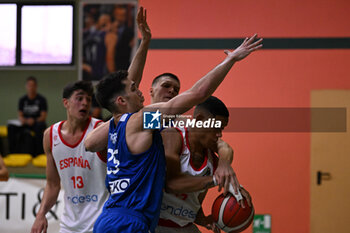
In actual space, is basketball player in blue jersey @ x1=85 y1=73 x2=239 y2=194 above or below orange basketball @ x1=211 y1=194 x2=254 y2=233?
above

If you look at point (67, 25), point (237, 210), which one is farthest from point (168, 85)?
point (67, 25)

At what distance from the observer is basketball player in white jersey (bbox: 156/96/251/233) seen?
111 inches

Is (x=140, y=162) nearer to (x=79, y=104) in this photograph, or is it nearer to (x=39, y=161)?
(x=79, y=104)

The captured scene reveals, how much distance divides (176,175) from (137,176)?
0.31 m

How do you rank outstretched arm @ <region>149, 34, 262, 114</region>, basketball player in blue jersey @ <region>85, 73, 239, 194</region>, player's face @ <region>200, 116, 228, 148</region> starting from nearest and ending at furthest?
outstretched arm @ <region>149, 34, 262, 114</region>
basketball player in blue jersey @ <region>85, 73, 239, 194</region>
player's face @ <region>200, 116, 228, 148</region>

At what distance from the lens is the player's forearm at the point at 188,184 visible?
9.09 ft

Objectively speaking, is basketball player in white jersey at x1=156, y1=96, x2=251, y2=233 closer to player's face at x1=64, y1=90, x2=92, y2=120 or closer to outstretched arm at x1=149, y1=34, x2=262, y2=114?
outstretched arm at x1=149, y1=34, x2=262, y2=114

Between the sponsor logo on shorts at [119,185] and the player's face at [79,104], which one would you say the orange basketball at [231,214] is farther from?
the player's face at [79,104]

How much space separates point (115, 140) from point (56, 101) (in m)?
5.66

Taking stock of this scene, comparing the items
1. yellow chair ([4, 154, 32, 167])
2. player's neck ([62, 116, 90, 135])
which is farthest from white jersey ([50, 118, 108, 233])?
yellow chair ([4, 154, 32, 167])

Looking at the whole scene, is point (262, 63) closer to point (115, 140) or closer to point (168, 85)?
point (168, 85)

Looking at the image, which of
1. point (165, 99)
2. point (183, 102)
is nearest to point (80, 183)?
point (165, 99)

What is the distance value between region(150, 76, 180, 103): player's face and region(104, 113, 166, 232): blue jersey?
3.18ft

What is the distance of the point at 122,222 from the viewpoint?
2.57 m
